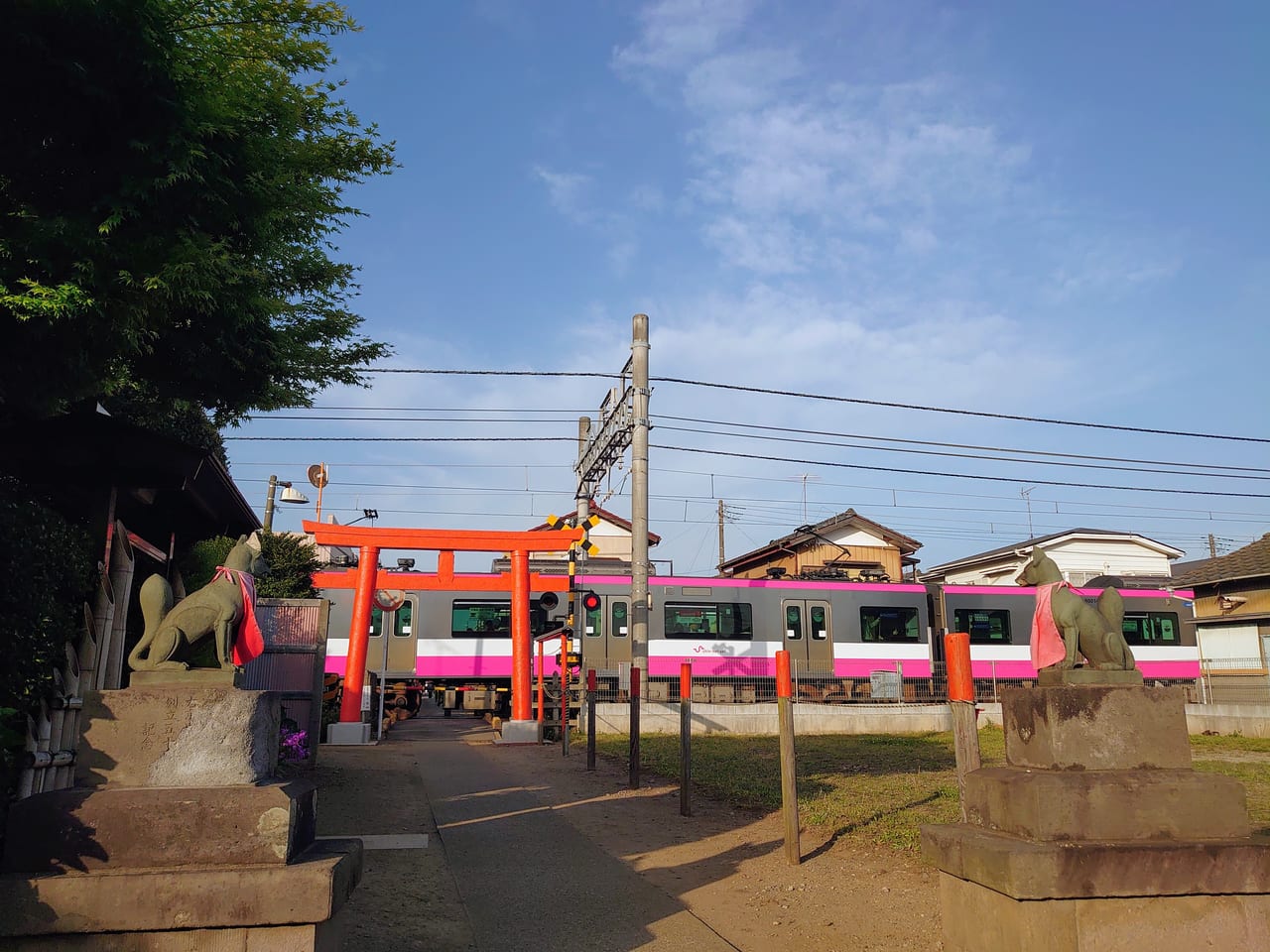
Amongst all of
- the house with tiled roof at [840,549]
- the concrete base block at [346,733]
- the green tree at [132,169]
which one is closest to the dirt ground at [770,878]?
the green tree at [132,169]

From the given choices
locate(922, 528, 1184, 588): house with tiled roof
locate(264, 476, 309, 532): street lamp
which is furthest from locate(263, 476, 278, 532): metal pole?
locate(922, 528, 1184, 588): house with tiled roof

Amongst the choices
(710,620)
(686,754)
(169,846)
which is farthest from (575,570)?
(169,846)

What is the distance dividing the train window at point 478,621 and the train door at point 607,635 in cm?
200

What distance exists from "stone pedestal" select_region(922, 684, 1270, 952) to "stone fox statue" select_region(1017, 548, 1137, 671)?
19 cm

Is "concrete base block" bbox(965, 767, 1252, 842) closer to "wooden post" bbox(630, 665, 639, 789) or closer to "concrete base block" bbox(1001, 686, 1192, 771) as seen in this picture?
"concrete base block" bbox(1001, 686, 1192, 771)

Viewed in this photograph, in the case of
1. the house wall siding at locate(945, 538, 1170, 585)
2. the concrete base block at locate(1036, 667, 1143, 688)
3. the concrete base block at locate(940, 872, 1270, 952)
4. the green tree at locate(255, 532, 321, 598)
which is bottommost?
the concrete base block at locate(940, 872, 1270, 952)

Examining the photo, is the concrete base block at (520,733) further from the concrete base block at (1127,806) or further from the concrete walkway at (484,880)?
the concrete base block at (1127,806)

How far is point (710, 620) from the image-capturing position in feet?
75.1

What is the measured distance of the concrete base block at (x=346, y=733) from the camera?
54.2 feet

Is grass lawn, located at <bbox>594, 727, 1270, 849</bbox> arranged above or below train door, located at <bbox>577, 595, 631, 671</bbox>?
below

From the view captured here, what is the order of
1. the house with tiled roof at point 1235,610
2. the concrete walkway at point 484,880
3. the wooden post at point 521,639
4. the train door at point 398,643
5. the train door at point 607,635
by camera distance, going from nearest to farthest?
the concrete walkway at point 484,880
the wooden post at point 521,639
the train door at point 398,643
the train door at point 607,635
the house with tiled roof at point 1235,610

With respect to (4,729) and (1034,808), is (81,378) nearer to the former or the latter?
(4,729)

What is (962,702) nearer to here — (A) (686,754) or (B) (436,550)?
(A) (686,754)

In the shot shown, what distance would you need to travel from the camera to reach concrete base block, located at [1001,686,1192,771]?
4094 mm
